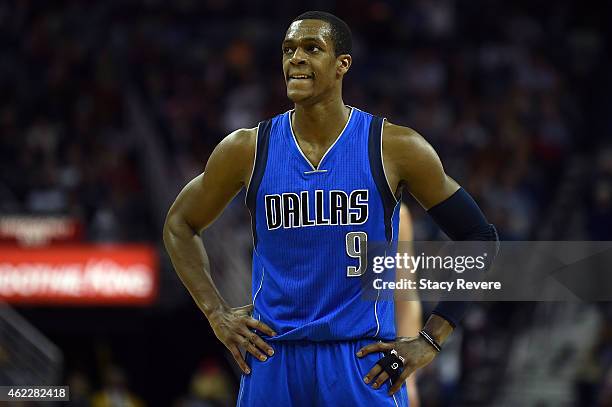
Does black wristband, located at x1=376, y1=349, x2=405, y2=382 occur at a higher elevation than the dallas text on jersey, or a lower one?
lower

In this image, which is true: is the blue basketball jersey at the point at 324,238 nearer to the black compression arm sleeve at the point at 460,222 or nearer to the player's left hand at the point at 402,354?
the player's left hand at the point at 402,354

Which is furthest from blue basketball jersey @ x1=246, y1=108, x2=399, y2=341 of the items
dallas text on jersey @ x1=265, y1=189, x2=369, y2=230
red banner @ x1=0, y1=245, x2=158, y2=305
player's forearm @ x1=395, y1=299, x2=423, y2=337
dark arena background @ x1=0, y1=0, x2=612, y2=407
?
red banner @ x1=0, y1=245, x2=158, y2=305

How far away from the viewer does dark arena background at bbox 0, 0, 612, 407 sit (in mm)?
11867

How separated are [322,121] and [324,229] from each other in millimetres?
454

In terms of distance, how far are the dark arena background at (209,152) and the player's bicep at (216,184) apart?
6.15 metres

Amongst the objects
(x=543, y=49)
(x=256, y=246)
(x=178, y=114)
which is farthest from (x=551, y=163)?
(x=256, y=246)

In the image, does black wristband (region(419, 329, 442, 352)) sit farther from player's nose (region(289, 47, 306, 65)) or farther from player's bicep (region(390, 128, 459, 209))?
player's nose (region(289, 47, 306, 65))

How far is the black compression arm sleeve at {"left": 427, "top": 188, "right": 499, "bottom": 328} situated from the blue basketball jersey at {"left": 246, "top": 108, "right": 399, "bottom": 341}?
0.20 m

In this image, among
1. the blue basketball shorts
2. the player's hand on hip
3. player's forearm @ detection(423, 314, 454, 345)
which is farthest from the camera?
player's forearm @ detection(423, 314, 454, 345)

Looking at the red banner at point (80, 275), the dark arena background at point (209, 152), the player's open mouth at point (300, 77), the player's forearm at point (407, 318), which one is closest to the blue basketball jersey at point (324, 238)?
the player's open mouth at point (300, 77)

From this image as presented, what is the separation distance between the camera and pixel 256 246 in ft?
14.0

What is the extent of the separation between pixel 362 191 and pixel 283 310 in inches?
20.9

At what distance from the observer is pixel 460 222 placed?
4.20 m

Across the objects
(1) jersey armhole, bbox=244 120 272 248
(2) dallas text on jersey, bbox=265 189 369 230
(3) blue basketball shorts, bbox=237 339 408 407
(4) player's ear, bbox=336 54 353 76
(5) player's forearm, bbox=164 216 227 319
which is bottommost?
(3) blue basketball shorts, bbox=237 339 408 407
